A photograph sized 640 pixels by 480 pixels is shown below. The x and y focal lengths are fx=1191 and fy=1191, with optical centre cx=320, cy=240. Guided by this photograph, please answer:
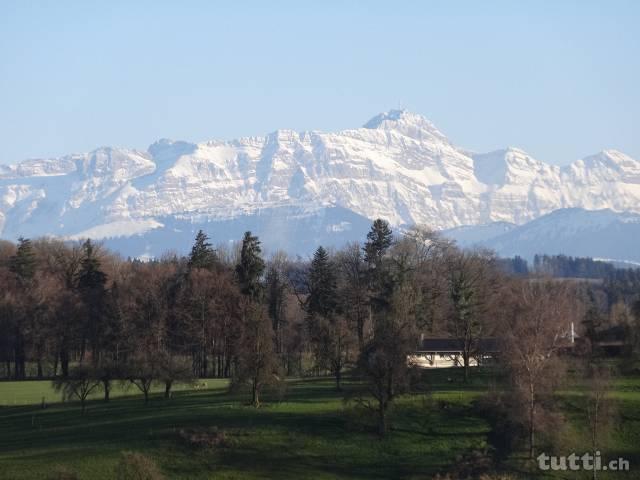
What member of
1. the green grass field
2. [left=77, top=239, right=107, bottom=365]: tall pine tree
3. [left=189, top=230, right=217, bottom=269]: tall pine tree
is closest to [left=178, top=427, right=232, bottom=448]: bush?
the green grass field

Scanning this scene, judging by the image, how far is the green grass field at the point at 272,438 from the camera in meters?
73.5

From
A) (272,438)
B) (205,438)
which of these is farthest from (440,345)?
(205,438)

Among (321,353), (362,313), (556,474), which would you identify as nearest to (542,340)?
(556,474)

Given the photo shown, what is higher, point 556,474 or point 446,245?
point 446,245

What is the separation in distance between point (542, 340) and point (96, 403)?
37.8 m

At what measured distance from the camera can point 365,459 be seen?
7594 centimetres

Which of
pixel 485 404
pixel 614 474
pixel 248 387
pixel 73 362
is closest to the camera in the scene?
pixel 614 474

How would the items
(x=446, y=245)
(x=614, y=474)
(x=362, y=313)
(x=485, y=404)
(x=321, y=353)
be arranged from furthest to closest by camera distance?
1. (x=446, y=245)
2. (x=362, y=313)
3. (x=321, y=353)
4. (x=485, y=404)
5. (x=614, y=474)

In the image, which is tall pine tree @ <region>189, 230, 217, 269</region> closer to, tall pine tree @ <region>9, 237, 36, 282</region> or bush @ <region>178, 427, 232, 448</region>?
tall pine tree @ <region>9, 237, 36, 282</region>

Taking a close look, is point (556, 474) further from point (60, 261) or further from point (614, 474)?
point (60, 261)

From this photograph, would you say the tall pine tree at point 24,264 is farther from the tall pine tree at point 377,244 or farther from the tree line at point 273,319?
the tall pine tree at point 377,244
